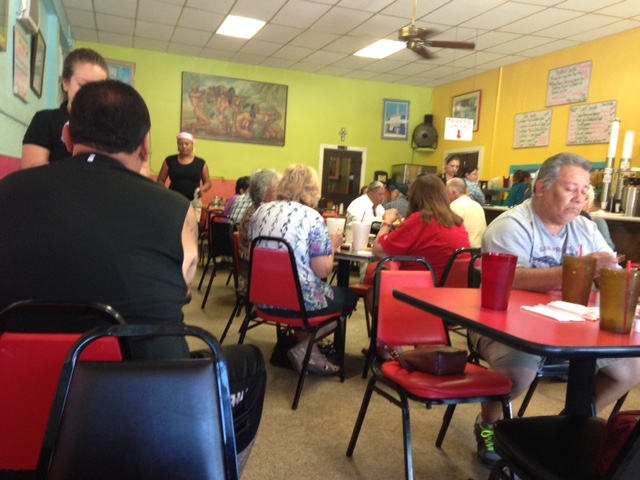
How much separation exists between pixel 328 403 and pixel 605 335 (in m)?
1.69

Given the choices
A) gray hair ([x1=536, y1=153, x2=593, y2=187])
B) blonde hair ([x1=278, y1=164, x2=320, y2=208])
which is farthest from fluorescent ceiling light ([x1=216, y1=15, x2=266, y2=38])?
gray hair ([x1=536, y1=153, x2=593, y2=187])

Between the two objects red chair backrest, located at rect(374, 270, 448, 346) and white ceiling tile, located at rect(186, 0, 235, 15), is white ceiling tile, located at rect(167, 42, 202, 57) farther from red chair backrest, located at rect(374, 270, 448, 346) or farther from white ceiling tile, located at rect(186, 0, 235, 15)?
red chair backrest, located at rect(374, 270, 448, 346)

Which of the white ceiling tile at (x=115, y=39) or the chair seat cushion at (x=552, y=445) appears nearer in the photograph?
the chair seat cushion at (x=552, y=445)

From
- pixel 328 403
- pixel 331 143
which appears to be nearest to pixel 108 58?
pixel 331 143

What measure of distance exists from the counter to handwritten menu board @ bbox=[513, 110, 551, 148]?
2.82 meters

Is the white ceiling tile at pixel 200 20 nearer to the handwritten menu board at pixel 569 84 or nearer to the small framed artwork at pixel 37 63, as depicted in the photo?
the small framed artwork at pixel 37 63

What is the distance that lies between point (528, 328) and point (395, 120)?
9112 millimetres

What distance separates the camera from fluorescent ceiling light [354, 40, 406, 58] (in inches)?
283

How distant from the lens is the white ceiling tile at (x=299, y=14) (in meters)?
5.89

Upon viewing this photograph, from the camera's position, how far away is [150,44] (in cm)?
809

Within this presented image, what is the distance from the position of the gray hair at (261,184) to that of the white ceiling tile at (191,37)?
414cm

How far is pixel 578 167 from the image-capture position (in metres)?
1.99

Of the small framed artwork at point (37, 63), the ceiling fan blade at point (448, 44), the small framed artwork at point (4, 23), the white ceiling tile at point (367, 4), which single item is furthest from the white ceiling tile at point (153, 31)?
the small framed artwork at point (4, 23)

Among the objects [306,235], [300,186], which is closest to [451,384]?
[306,235]
